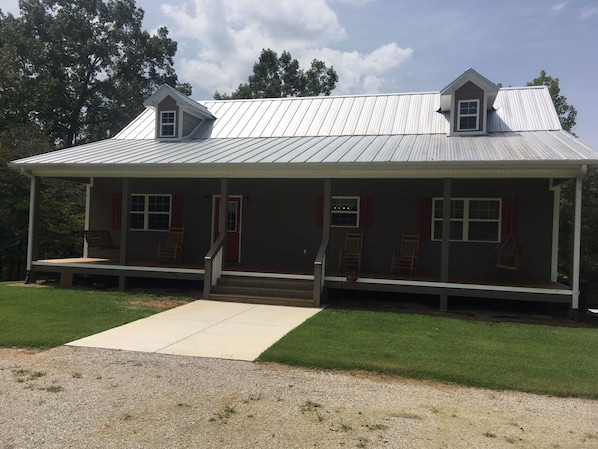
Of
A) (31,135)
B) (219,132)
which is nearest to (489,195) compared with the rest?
(219,132)

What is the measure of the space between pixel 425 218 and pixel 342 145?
8.68ft

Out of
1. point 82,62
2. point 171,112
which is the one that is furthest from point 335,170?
point 82,62

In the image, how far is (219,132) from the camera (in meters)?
14.3

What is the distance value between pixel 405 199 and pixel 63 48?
86.6 ft

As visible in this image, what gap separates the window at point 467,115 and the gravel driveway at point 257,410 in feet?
28.5

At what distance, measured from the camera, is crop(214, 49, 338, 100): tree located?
35125mm

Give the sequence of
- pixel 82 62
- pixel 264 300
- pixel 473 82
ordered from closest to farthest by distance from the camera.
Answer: pixel 264 300 → pixel 473 82 → pixel 82 62

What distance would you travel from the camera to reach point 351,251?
11.9m

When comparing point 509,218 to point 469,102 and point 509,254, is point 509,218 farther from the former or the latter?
point 469,102

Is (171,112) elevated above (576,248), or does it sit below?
above

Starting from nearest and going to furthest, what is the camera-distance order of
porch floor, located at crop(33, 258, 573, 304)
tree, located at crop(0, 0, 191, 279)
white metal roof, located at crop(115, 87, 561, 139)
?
porch floor, located at crop(33, 258, 573, 304)
white metal roof, located at crop(115, 87, 561, 139)
tree, located at crop(0, 0, 191, 279)

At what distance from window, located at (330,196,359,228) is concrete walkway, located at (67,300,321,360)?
3.33m

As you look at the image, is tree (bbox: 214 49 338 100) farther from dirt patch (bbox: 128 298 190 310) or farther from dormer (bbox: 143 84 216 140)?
dirt patch (bbox: 128 298 190 310)

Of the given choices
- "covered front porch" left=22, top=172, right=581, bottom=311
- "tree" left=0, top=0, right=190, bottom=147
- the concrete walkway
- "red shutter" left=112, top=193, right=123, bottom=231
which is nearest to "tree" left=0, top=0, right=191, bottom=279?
"tree" left=0, top=0, right=190, bottom=147
